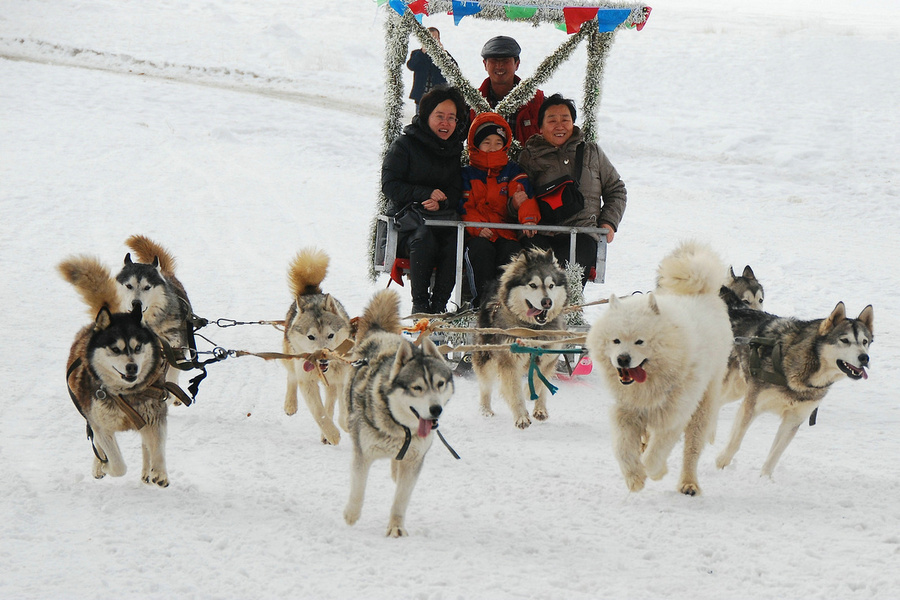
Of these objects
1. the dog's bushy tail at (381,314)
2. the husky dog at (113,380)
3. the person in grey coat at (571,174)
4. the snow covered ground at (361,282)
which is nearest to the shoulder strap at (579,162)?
the person in grey coat at (571,174)

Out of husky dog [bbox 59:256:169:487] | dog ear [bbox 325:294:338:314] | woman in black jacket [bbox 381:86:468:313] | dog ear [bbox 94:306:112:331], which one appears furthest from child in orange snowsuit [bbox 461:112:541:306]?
dog ear [bbox 94:306:112:331]

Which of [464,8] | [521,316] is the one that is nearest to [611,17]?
[464,8]

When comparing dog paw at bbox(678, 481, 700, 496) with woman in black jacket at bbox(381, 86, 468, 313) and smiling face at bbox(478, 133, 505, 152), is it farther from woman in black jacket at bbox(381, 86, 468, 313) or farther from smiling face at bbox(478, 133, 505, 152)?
smiling face at bbox(478, 133, 505, 152)

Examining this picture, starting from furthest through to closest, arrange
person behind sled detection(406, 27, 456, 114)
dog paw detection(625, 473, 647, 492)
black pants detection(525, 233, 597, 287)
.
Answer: person behind sled detection(406, 27, 456, 114)
black pants detection(525, 233, 597, 287)
dog paw detection(625, 473, 647, 492)

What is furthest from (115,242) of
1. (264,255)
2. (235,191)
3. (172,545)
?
(172,545)

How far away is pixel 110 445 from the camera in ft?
11.5

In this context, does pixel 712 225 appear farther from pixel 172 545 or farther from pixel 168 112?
pixel 168 112

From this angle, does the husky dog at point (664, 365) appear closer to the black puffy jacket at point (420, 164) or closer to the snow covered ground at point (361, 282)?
the snow covered ground at point (361, 282)

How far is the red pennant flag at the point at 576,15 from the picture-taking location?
5.97 m

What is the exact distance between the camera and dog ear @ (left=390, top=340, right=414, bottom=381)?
3.13 meters

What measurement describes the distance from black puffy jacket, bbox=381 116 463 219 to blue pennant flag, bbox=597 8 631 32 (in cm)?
143

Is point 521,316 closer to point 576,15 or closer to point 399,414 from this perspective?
point 399,414

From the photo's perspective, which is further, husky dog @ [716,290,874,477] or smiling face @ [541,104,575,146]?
smiling face @ [541,104,575,146]

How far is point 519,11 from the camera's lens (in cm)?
597
